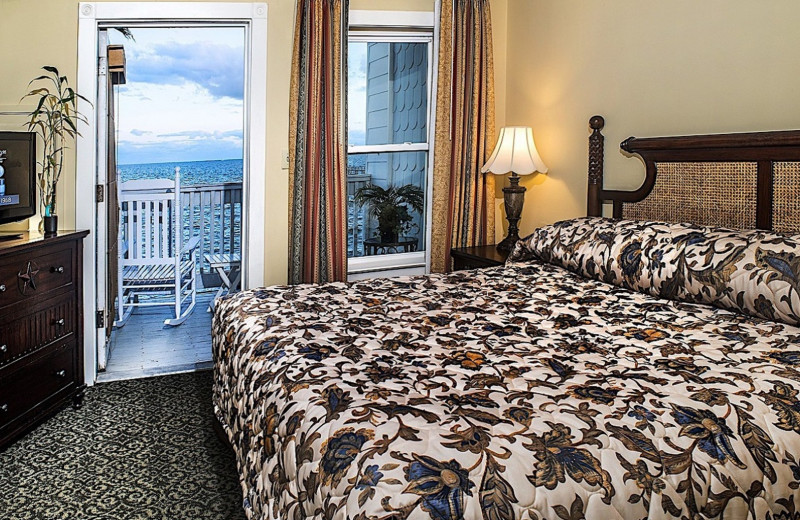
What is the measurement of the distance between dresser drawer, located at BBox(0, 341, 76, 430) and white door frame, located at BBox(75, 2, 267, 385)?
1.32 feet

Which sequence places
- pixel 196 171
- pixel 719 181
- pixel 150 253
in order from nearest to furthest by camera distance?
pixel 719 181, pixel 150 253, pixel 196 171

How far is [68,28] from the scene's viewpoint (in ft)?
11.8

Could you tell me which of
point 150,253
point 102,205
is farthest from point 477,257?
point 150,253

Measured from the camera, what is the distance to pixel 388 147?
4.36 m

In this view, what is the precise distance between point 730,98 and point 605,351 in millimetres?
1582

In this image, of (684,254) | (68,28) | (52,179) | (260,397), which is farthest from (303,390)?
(68,28)

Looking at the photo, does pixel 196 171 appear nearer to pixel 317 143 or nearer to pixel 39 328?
pixel 317 143

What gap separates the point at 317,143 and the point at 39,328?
69.0 inches

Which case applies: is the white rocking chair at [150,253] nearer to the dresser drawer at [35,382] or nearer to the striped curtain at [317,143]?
the striped curtain at [317,143]

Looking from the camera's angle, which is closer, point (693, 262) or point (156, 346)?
point (693, 262)

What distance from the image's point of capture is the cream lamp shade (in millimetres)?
3973

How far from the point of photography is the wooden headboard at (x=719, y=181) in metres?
2.63

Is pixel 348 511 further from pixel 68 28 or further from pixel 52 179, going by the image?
pixel 68 28

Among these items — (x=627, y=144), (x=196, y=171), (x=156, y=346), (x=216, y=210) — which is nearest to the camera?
(x=627, y=144)
